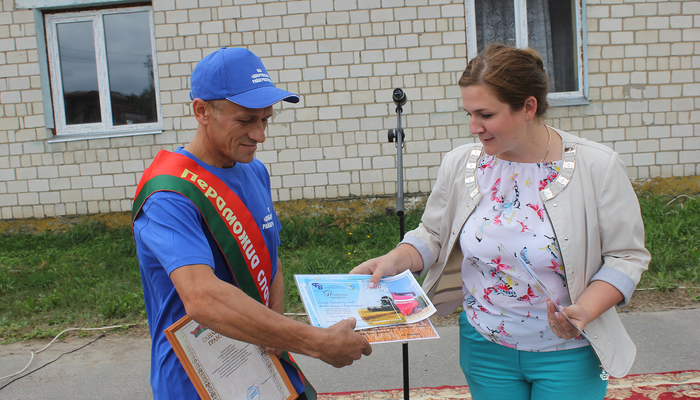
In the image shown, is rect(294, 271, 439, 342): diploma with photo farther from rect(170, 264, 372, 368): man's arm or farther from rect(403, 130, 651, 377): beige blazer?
rect(403, 130, 651, 377): beige blazer

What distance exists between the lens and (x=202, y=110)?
1.56 meters

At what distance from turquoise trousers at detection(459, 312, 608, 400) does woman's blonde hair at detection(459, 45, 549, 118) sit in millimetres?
893

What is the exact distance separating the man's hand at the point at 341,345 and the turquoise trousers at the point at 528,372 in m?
0.61

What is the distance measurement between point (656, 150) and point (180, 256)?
761 centimetres

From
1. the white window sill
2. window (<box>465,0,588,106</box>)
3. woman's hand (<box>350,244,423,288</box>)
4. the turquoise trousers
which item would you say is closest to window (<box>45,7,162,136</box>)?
the white window sill

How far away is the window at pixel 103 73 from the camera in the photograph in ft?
23.7

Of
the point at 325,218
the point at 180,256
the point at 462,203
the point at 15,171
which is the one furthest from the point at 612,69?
the point at 15,171

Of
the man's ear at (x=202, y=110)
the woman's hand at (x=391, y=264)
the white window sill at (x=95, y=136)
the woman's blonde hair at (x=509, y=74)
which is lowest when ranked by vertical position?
the woman's hand at (x=391, y=264)

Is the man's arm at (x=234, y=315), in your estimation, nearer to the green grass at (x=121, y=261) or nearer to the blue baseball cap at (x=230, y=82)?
the blue baseball cap at (x=230, y=82)

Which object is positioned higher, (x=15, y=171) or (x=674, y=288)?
(x=15, y=171)

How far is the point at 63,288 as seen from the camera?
510 centimetres

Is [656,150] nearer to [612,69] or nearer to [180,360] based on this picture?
[612,69]

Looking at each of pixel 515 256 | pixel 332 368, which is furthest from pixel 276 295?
pixel 332 368

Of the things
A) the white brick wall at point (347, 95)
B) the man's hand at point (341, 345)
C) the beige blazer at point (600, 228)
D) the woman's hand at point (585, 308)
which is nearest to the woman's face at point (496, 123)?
the beige blazer at point (600, 228)
